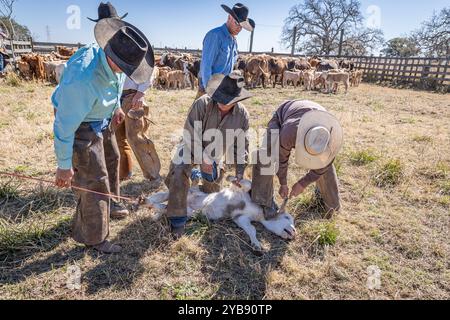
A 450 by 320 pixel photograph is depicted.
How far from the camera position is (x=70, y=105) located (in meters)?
2.18

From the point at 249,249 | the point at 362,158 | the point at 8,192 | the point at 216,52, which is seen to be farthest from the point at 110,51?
the point at 362,158

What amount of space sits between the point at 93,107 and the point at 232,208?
5.60 ft

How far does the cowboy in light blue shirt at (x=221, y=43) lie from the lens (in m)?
4.15

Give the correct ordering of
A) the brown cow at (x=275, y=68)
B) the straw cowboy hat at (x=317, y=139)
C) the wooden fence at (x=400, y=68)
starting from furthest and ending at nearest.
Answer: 1. the wooden fence at (x=400, y=68)
2. the brown cow at (x=275, y=68)
3. the straw cowboy hat at (x=317, y=139)

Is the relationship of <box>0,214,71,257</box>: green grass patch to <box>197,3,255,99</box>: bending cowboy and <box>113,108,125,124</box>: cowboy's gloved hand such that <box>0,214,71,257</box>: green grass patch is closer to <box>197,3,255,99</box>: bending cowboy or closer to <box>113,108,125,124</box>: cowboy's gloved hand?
<box>113,108,125,124</box>: cowboy's gloved hand

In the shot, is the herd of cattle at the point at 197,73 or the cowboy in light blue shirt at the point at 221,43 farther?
the herd of cattle at the point at 197,73

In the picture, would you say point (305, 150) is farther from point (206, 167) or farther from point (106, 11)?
point (106, 11)

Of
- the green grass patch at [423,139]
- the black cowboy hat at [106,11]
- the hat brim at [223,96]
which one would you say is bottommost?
the green grass patch at [423,139]

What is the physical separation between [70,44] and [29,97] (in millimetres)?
19502

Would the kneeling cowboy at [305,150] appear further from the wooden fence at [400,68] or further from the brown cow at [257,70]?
the wooden fence at [400,68]

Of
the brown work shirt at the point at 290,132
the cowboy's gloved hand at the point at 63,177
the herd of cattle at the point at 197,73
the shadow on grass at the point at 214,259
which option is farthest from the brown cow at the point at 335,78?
the cowboy's gloved hand at the point at 63,177

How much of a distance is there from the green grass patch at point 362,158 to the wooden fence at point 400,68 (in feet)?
49.6

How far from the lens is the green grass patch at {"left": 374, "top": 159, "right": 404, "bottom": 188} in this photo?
436 centimetres

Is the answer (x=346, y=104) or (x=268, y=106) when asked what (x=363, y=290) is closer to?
(x=268, y=106)
